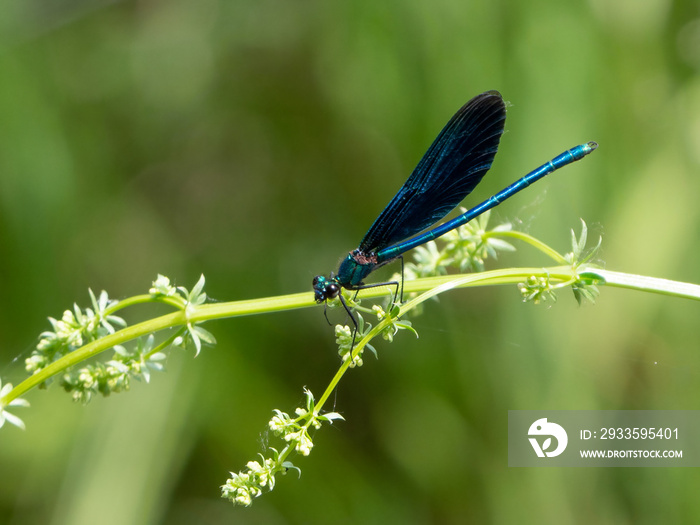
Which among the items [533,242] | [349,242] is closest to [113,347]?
[533,242]

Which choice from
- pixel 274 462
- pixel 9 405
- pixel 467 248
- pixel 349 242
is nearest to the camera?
pixel 274 462

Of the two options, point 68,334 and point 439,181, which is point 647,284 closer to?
point 439,181

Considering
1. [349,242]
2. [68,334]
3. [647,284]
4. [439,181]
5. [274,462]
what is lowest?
[274,462]

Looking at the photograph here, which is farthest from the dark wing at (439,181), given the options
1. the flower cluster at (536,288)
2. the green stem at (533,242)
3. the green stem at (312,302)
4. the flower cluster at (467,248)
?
the flower cluster at (536,288)

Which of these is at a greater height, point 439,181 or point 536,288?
point 439,181

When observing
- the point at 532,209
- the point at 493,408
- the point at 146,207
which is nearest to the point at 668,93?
the point at 532,209

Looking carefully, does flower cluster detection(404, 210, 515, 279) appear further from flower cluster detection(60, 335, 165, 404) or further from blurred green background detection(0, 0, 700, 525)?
flower cluster detection(60, 335, 165, 404)

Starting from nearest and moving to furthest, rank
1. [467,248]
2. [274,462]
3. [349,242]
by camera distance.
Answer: [274,462] → [467,248] → [349,242]

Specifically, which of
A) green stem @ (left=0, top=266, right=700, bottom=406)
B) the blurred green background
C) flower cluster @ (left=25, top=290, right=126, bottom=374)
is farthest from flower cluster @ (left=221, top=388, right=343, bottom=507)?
the blurred green background
